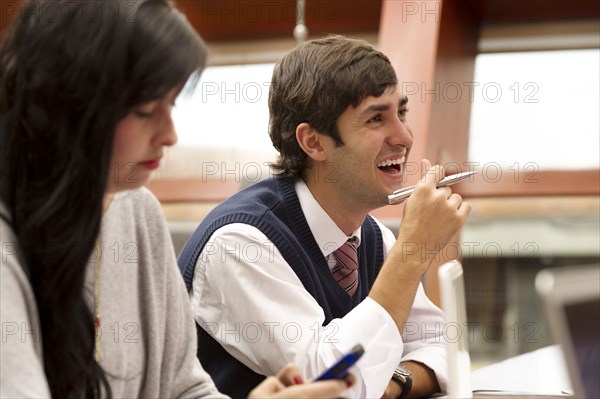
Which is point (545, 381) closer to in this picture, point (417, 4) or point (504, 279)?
point (417, 4)

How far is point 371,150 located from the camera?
1.82 metres

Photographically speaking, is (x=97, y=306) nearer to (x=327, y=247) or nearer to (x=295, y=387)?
(x=295, y=387)

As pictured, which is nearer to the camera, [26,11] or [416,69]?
[26,11]

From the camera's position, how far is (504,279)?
167 inches

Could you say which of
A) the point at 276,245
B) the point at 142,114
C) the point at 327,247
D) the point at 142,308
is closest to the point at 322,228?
the point at 327,247

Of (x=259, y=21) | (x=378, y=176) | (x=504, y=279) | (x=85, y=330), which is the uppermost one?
(x=259, y=21)

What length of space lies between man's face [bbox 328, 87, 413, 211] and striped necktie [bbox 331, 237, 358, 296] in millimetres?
→ 114

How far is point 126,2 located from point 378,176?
89cm

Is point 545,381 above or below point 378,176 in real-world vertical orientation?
below

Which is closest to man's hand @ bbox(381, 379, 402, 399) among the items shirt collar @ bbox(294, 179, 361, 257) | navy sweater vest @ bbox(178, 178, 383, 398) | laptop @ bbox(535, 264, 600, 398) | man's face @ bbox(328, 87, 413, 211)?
navy sweater vest @ bbox(178, 178, 383, 398)

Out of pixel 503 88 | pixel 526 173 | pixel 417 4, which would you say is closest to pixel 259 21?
pixel 417 4

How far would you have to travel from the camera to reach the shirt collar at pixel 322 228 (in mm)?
1765

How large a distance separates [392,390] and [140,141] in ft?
2.39

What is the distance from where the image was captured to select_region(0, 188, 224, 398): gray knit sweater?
128 cm
